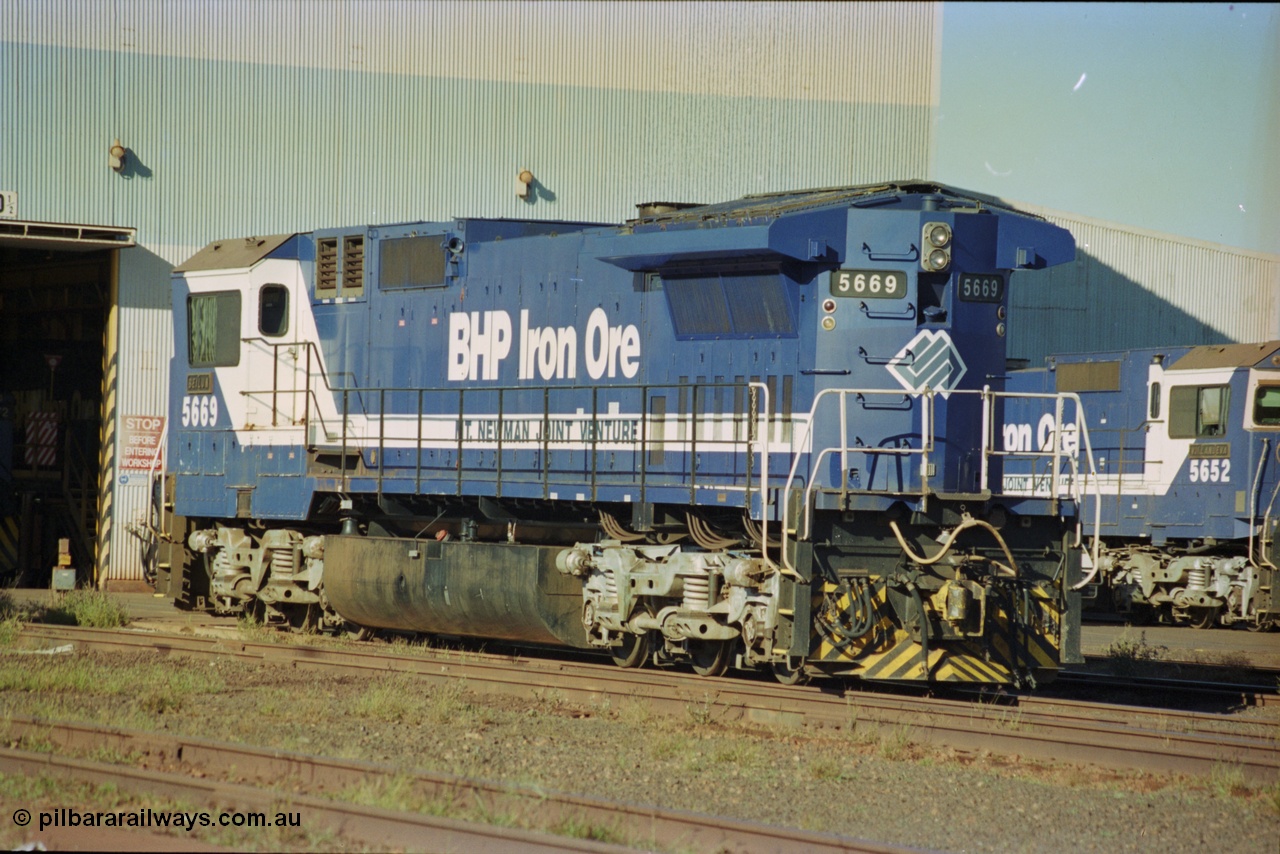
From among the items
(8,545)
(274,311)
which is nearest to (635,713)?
(274,311)

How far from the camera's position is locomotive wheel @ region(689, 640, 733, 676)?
11.2m

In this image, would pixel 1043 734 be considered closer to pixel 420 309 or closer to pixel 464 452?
pixel 464 452

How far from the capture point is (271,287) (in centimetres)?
1438

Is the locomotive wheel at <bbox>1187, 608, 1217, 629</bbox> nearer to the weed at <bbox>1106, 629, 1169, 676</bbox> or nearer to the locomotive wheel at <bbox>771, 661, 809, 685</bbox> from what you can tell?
the weed at <bbox>1106, 629, 1169, 676</bbox>

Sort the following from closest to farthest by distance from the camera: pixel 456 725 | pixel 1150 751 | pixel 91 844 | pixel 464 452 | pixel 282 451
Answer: pixel 91 844 < pixel 1150 751 < pixel 456 725 < pixel 464 452 < pixel 282 451

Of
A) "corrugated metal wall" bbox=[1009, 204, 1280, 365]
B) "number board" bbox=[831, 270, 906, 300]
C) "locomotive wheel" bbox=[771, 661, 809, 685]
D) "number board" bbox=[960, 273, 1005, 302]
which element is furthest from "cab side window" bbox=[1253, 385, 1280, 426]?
"locomotive wheel" bbox=[771, 661, 809, 685]

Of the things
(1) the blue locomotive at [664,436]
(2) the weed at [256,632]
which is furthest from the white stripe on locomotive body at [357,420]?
(2) the weed at [256,632]

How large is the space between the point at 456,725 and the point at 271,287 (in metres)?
6.70

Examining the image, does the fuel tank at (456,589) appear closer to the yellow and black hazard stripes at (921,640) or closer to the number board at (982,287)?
the yellow and black hazard stripes at (921,640)

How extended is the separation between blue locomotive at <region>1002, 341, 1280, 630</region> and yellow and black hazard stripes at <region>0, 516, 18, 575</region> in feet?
49.5

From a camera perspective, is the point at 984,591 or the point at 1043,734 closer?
the point at 1043,734

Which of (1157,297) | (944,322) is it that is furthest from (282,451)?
(1157,297)

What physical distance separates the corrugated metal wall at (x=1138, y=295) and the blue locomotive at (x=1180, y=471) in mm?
4472

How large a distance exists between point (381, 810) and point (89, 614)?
1001 centimetres
